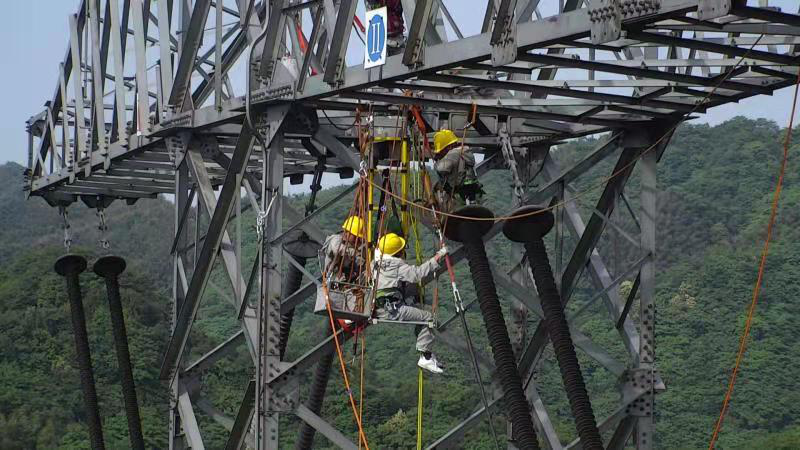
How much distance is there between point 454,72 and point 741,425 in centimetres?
4007

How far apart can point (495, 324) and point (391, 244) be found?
2.22 meters

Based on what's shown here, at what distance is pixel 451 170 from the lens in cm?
1772

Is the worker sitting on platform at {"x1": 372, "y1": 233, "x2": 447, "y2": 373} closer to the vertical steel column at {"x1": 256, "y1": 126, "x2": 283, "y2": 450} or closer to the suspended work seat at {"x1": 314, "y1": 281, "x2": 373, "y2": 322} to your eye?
the suspended work seat at {"x1": 314, "y1": 281, "x2": 373, "y2": 322}

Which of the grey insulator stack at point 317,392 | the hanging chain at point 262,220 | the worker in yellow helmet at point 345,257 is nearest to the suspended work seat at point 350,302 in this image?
the worker in yellow helmet at point 345,257

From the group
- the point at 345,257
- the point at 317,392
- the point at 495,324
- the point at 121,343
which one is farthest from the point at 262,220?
the point at 317,392

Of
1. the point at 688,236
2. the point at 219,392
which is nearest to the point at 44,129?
the point at 219,392

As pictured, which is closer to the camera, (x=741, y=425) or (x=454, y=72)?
(x=454, y=72)

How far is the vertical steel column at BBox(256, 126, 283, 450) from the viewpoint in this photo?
712 inches

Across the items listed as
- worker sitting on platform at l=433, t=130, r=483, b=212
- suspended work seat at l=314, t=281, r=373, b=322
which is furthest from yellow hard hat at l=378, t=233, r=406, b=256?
worker sitting on platform at l=433, t=130, r=483, b=212

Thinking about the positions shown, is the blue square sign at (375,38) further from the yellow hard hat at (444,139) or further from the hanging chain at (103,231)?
the hanging chain at (103,231)

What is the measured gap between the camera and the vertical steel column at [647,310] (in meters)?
18.9

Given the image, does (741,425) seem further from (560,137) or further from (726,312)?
(560,137)

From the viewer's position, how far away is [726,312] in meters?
60.5

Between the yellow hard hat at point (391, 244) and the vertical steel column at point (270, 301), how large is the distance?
1.32 meters
